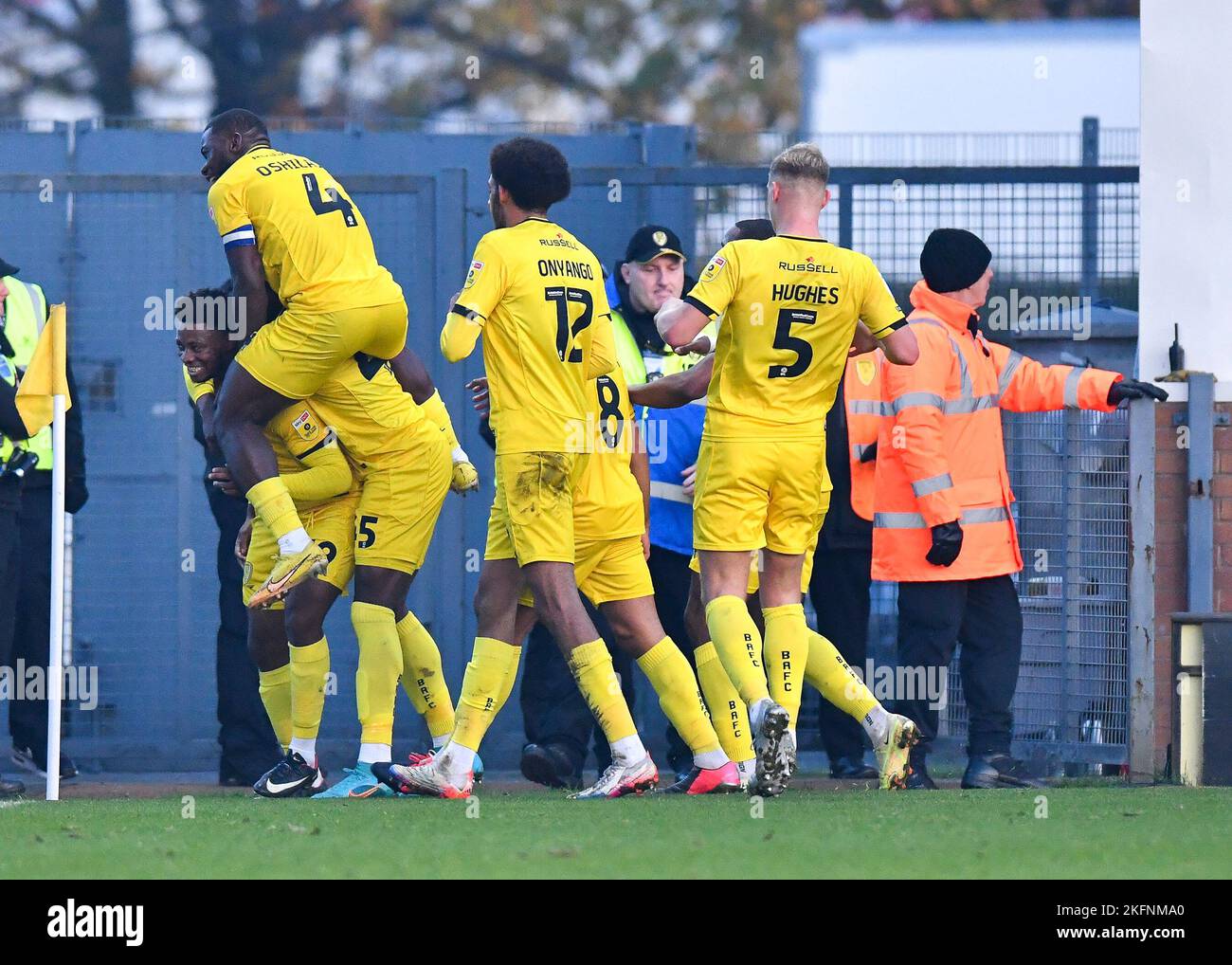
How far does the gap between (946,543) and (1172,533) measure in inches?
49.4

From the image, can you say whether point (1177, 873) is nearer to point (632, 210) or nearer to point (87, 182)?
point (632, 210)

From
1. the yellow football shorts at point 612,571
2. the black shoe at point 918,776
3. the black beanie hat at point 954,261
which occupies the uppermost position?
the black beanie hat at point 954,261

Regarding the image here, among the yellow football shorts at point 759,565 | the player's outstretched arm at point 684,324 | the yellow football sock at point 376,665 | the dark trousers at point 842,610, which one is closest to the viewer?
the player's outstretched arm at point 684,324

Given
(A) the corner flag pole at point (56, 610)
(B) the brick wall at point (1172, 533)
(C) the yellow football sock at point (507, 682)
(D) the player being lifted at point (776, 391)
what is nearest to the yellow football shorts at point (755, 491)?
(D) the player being lifted at point (776, 391)

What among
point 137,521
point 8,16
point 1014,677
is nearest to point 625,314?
point 1014,677

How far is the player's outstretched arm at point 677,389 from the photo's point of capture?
287 inches

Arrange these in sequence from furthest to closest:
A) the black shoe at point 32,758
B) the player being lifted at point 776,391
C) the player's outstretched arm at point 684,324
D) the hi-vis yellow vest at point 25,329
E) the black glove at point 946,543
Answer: the black shoe at point 32,758, the hi-vis yellow vest at point 25,329, the black glove at point 946,543, the player being lifted at point 776,391, the player's outstretched arm at point 684,324

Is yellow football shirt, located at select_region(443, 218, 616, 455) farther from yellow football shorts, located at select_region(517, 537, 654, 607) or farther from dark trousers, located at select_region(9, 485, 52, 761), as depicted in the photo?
dark trousers, located at select_region(9, 485, 52, 761)

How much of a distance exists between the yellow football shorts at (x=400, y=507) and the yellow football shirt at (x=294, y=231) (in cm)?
58

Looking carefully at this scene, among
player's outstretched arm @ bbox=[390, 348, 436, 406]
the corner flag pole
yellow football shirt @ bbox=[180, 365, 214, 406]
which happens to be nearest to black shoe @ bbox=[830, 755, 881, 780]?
player's outstretched arm @ bbox=[390, 348, 436, 406]

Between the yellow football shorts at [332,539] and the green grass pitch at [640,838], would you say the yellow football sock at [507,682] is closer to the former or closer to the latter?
the green grass pitch at [640,838]

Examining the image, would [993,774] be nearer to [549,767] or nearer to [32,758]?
[549,767]

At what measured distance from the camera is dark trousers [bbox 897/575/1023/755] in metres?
7.77

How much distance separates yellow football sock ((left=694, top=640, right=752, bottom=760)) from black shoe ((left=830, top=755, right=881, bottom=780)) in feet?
3.81
